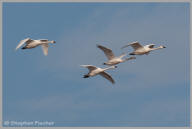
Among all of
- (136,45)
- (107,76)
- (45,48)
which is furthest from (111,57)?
(45,48)

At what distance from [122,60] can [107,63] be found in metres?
0.97

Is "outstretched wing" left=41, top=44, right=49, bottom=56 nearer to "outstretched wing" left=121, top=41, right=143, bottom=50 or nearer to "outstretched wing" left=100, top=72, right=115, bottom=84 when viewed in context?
"outstretched wing" left=100, top=72, right=115, bottom=84

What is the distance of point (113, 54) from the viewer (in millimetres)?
51406

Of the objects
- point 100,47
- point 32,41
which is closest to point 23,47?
point 32,41

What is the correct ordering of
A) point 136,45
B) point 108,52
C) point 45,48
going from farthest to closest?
1. point 45,48
2. point 136,45
3. point 108,52

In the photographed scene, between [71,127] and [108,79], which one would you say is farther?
[108,79]

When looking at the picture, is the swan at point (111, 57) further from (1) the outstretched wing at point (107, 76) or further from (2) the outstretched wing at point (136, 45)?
(2) the outstretched wing at point (136, 45)

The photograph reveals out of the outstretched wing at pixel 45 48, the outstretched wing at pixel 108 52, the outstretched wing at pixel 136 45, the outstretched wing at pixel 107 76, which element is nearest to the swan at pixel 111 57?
the outstretched wing at pixel 108 52

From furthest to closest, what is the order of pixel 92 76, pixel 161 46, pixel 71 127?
pixel 161 46 < pixel 92 76 < pixel 71 127

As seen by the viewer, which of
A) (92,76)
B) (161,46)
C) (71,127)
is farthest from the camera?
(161,46)

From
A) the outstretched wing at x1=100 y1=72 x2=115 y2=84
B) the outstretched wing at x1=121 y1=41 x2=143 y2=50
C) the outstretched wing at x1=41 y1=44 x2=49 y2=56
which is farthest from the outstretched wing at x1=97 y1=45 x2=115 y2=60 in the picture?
the outstretched wing at x1=41 y1=44 x2=49 y2=56

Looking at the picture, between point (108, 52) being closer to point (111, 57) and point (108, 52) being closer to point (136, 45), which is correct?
point (111, 57)

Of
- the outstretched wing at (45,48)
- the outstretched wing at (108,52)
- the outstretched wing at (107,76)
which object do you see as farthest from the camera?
the outstretched wing at (45,48)

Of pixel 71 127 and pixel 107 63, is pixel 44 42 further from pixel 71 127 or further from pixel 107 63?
pixel 71 127
